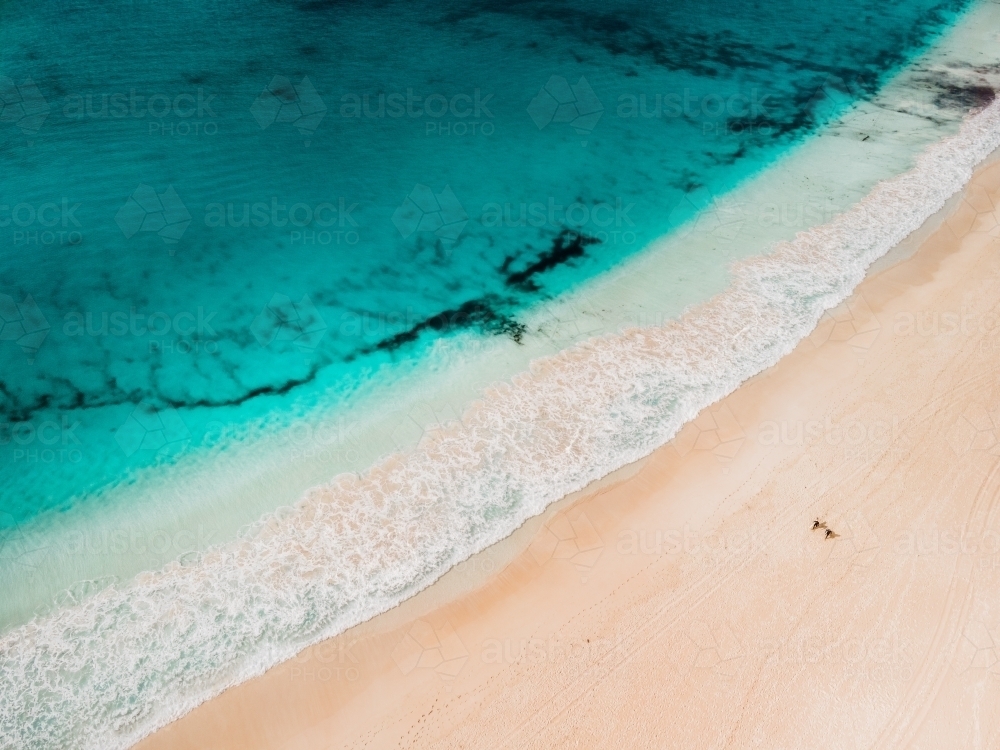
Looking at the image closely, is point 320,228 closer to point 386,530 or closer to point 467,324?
point 467,324

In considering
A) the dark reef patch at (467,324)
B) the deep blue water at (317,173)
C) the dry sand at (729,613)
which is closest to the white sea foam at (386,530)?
the dry sand at (729,613)

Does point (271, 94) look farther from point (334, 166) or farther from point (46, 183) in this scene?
point (46, 183)

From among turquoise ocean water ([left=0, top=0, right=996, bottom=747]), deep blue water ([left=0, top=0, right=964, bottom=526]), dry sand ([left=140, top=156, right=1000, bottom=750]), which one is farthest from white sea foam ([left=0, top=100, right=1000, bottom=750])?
deep blue water ([left=0, top=0, right=964, bottom=526])

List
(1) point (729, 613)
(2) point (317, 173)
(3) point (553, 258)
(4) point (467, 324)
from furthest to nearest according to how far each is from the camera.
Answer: (2) point (317, 173) < (3) point (553, 258) < (4) point (467, 324) < (1) point (729, 613)

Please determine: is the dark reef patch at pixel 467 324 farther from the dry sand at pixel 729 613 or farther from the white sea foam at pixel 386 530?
the dry sand at pixel 729 613

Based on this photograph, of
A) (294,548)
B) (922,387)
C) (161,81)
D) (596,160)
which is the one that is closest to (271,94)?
(161,81)

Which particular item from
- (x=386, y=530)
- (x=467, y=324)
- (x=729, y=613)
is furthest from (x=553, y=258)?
(x=729, y=613)
